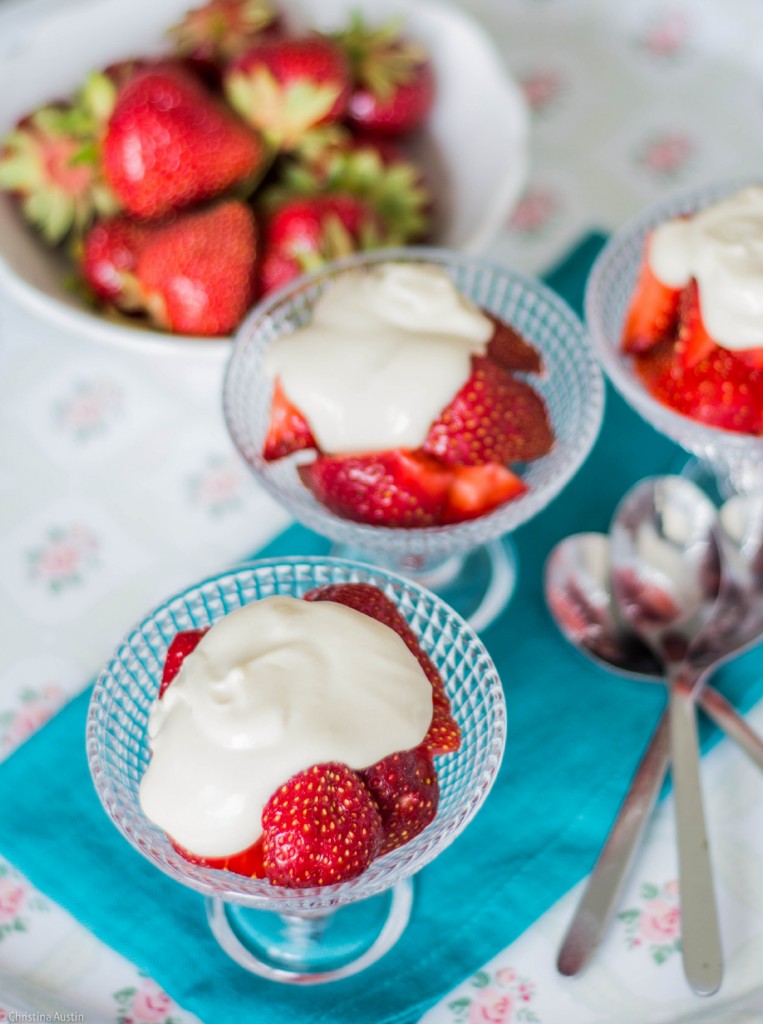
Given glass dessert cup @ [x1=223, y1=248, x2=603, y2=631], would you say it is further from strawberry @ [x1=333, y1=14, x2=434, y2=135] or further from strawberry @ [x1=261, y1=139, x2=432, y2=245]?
strawberry @ [x1=333, y1=14, x2=434, y2=135]

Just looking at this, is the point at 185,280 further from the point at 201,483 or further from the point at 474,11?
the point at 474,11

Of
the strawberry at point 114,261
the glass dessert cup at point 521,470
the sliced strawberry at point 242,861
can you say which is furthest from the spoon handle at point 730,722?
the strawberry at point 114,261

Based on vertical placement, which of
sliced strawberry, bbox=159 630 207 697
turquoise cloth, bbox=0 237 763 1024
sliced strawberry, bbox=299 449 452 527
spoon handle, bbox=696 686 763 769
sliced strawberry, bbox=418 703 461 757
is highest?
sliced strawberry, bbox=159 630 207 697

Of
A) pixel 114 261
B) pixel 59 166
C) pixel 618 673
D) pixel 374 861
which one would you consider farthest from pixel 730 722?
pixel 59 166

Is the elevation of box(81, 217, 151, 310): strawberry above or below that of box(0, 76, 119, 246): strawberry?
below

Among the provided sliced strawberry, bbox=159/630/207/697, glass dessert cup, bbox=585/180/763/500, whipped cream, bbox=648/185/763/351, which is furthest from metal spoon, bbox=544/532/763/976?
sliced strawberry, bbox=159/630/207/697

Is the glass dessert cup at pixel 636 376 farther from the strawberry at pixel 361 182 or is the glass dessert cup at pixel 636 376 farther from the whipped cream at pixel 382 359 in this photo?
the strawberry at pixel 361 182
